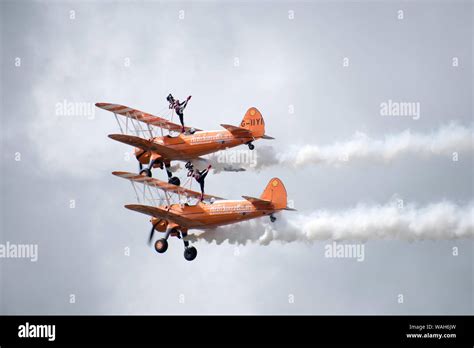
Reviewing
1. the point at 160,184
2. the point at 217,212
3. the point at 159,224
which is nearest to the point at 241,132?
the point at 160,184

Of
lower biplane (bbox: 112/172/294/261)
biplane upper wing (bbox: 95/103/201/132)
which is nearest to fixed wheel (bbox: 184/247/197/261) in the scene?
lower biplane (bbox: 112/172/294/261)

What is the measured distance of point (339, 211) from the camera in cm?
5344

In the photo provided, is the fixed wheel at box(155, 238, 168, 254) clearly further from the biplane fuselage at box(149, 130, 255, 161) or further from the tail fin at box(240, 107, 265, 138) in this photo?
the tail fin at box(240, 107, 265, 138)

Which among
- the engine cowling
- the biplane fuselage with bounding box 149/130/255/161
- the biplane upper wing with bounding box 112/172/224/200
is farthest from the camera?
the biplane upper wing with bounding box 112/172/224/200

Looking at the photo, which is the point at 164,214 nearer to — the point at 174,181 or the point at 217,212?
the point at 217,212

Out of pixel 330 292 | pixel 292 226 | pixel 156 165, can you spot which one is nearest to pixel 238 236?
pixel 292 226

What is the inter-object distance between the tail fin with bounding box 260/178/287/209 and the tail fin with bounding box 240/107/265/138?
4716 mm

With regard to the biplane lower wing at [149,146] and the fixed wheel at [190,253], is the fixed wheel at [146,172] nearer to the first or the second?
the biplane lower wing at [149,146]

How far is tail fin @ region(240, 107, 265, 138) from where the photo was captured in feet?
179

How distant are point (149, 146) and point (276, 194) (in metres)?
10.0

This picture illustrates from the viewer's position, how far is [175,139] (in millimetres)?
57312

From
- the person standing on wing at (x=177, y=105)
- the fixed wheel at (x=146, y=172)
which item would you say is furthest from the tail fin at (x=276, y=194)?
the fixed wheel at (x=146, y=172)
